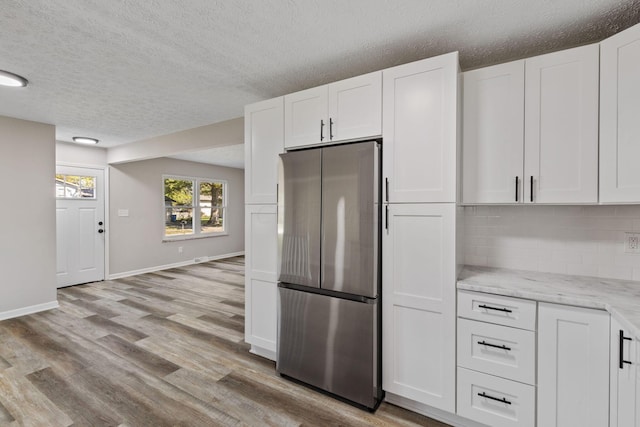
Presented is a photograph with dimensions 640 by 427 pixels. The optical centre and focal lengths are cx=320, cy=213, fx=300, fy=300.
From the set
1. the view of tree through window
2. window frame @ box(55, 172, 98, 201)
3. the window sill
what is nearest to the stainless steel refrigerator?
window frame @ box(55, 172, 98, 201)

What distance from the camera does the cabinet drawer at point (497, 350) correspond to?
168 cm

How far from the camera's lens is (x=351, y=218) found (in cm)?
207

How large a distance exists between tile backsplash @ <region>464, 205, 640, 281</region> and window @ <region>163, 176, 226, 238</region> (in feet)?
20.8

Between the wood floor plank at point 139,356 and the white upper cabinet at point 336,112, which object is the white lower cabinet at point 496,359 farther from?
the wood floor plank at point 139,356

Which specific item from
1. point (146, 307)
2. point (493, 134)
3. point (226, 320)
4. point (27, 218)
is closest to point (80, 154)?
point (27, 218)

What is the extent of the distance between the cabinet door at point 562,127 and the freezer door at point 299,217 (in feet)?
4.57

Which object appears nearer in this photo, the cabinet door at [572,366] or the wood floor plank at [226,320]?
the cabinet door at [572,366]

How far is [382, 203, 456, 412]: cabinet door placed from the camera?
186 centimetres

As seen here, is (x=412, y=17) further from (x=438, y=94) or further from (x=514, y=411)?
(x=514, y=411)

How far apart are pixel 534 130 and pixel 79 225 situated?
21.4 ft

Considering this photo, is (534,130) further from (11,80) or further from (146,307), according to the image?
(146,307)

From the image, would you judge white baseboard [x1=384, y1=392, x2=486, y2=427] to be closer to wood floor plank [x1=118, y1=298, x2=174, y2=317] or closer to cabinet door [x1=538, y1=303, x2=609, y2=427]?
cabinet door [x1=538, y1=303, x2=609, y2=427]

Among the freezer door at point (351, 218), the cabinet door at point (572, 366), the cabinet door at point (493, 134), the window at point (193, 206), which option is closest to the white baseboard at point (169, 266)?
the window at point (193, 206)

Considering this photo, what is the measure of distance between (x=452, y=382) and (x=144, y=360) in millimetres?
2564
